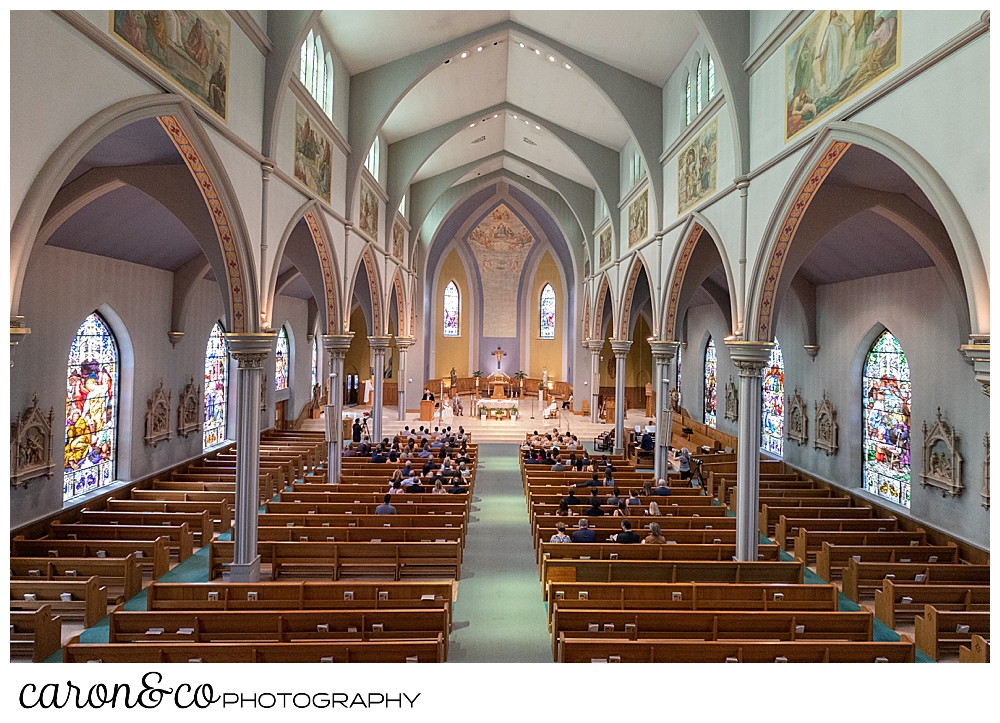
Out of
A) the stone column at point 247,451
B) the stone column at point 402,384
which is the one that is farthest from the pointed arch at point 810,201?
the stone column at point 402,384

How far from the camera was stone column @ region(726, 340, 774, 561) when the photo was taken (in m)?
11.9

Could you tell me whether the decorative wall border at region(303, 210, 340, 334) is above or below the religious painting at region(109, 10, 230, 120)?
below

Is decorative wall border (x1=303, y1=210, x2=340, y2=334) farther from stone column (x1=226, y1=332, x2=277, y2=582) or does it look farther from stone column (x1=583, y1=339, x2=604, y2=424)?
stone column (x1=583, y1=339, x2=604, y2=424)

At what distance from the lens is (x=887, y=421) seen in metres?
16.8

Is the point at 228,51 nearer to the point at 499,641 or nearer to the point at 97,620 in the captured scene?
the point at 97,620

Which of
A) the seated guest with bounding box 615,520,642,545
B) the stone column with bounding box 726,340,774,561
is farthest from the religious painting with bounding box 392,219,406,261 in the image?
the seated guest with bounding box 615,520,642,545

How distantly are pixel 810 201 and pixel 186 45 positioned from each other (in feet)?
32.8

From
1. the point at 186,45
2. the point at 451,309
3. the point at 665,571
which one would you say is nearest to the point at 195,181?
the point at 186,45

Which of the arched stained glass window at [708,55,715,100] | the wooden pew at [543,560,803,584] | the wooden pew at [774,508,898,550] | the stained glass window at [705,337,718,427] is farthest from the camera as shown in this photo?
the stained glass window at [705,337,718,427]

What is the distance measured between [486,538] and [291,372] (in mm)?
17204

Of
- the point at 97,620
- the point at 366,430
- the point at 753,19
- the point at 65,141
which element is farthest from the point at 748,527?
the point at 366,430

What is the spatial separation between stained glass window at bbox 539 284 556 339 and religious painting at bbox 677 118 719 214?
79.7 ft

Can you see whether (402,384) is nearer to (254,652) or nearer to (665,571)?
(665,571)

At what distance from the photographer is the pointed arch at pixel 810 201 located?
642 centimetres
